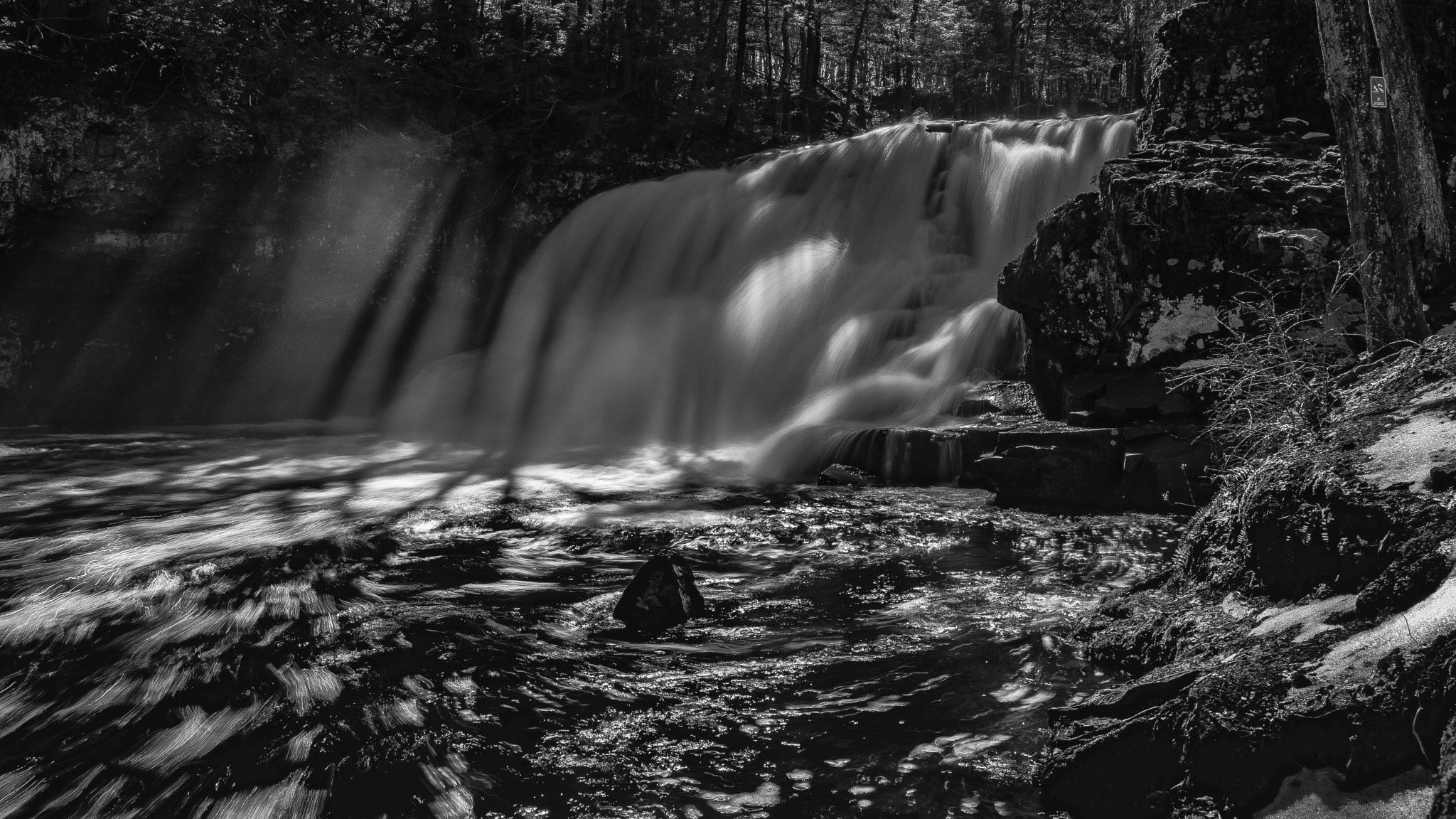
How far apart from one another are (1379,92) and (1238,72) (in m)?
4.47

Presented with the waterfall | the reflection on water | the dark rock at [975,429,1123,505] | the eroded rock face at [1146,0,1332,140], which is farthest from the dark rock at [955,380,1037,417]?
the eroded rock face at [1146,0,1332,140]

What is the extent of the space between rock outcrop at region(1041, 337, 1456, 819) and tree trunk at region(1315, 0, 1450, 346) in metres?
1.39

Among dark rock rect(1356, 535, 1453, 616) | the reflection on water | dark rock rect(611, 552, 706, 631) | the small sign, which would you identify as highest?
the small sign

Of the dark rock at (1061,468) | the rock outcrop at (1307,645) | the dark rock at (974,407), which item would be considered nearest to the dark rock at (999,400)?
the dark rock at (974,407)

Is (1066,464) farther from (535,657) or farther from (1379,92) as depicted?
(535,657)

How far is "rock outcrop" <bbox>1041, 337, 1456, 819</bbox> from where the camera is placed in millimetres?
2205

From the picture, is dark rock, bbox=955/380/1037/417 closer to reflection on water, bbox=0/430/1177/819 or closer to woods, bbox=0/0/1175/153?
reflection on water, bbox=0/430/1177/819

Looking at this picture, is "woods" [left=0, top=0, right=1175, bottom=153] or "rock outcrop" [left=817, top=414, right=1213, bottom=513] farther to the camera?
"woods" [left=0, top=0, right=1175, bottom=153]

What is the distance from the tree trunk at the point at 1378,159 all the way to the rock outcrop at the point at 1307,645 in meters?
1.39

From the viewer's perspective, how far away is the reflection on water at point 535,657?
125 inches

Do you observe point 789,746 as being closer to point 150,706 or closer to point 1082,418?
point 150,706

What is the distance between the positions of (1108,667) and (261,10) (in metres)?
16.4

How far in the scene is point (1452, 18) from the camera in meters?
7.15

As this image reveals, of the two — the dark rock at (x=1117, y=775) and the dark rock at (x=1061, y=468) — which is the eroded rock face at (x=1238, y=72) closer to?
the dark rock at (x=1061, y=468)
